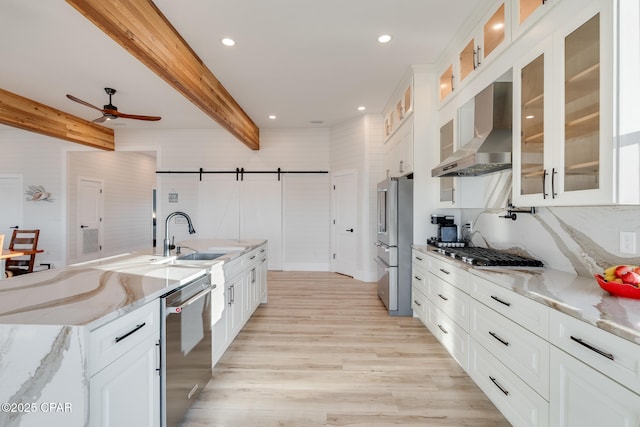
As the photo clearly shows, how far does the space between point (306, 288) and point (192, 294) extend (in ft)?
10.7

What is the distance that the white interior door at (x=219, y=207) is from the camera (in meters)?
6.64

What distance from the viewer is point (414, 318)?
3.60 metres

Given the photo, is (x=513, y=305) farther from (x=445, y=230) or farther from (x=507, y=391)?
(x=445, y=230)

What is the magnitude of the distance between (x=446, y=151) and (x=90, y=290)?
10.9 ft

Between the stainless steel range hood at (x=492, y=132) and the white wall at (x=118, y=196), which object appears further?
the white wall at (x=118, y=196)

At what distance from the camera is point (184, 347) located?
5.77 feet

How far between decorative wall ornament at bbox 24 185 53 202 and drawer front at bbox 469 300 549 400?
8.33 m

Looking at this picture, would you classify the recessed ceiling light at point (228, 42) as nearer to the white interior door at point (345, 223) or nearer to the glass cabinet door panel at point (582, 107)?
the glass cabinet door panel at point (582, 107)

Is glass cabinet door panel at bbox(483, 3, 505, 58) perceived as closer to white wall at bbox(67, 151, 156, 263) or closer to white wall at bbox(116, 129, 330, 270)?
white wall at bbox(116, 129, 330, 270)

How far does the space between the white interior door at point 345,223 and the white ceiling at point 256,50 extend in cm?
154

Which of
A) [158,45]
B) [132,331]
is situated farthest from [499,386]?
[158,45]

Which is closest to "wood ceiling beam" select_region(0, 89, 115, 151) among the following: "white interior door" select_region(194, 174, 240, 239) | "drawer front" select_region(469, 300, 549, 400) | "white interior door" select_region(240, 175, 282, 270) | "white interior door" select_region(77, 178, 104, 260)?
"white interior door" select_region(77, 178, 104, 260)

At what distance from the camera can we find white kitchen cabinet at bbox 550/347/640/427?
102cm

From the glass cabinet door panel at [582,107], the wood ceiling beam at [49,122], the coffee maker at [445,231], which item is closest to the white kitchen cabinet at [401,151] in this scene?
the coffee maker at [445,231]
